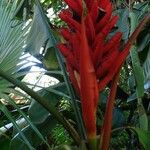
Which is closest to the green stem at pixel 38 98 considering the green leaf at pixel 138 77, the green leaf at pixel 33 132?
the green leaf at pixel 138 77

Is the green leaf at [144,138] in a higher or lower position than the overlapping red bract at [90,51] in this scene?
lower

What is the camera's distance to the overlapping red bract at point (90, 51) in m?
0.77

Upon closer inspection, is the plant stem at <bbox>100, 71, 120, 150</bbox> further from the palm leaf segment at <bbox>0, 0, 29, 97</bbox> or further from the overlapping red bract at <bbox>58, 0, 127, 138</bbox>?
the palm leaf segment at <bbox>0, 0, 29, 97</bbox>

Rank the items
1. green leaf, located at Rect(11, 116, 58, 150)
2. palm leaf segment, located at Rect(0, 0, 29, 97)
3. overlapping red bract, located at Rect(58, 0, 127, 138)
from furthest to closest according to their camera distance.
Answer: green leaf, located at Rect(11, 116, 58, 150) < palm leaf segment, located at Rect(0, 0, 29, 97) < overlapping red bract, located at Rect(58, 0, 127, 138)

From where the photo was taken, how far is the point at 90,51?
0.81 meters

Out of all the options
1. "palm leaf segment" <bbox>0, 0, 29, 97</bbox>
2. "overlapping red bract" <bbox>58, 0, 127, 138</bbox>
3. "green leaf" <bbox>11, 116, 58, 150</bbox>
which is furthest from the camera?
"green leaf" <bbox>11, 116, 58, 150</bbox>

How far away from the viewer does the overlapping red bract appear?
0.77 metres

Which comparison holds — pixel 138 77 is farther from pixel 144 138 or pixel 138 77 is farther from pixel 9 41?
pixel 9 41

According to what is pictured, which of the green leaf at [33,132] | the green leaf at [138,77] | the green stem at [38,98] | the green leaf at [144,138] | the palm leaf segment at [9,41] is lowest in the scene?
the green leaf at [144,138]

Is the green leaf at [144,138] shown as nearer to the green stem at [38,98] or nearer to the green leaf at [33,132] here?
the green stem at [38,98]

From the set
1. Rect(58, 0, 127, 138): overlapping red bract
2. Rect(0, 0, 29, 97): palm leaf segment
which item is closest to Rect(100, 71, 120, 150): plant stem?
Rect(58, 0, 127, 138): overlapping red bract

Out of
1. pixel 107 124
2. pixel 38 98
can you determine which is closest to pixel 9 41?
pixel 38 98

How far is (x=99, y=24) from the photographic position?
0.83 metres

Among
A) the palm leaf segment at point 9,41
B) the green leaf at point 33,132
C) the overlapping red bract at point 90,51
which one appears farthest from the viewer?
the green leaf at point 33,132
